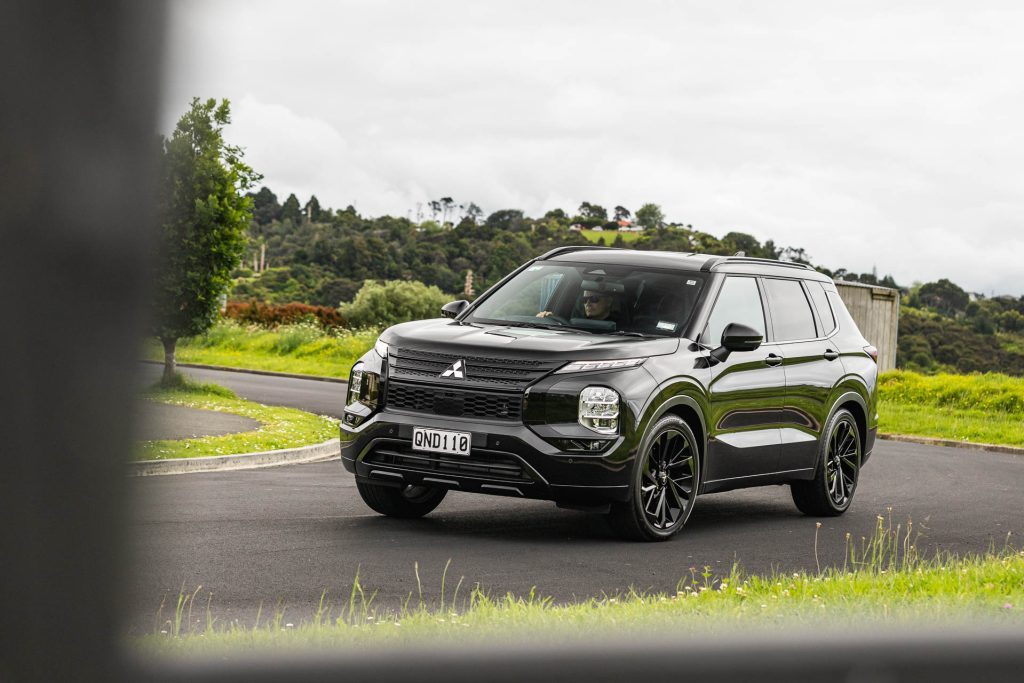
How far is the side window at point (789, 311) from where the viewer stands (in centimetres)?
1020

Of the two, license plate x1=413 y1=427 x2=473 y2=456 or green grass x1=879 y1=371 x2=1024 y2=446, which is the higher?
license plate x1=413 y1=427 x2=473 y2=456

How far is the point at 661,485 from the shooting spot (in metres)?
8.67

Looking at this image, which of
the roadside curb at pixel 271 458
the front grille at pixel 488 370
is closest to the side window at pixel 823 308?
the front grille at pixel 488 370

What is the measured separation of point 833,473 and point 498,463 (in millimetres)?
3896

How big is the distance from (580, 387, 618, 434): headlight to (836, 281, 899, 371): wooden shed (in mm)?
23955

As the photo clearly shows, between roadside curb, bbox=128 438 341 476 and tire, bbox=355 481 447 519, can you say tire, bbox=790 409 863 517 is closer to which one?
tire, bbox=355 481 447 519

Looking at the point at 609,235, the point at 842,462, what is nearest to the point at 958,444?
the point at 842,462

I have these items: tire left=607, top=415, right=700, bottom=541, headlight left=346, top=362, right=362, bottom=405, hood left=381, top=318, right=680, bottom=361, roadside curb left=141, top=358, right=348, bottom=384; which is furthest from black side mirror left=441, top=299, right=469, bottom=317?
roadside curb left=141, top=358, right=348, bottom=384

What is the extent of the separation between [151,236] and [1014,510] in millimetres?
12701

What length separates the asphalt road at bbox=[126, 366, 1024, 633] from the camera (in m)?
6.78

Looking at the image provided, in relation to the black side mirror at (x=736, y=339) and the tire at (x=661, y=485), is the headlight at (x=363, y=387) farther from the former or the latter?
A: the black side mirror at (x=736, y=339)

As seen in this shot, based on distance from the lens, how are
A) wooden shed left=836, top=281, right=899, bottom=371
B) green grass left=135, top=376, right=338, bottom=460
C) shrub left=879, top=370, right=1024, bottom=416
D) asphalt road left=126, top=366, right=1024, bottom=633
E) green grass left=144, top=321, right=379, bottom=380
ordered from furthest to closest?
green grass left=144, top=321, right=379, bottom=380 → wooden shed left=836, top=281, right=899, bottom=371 → shrub left=879, top=370, right=1024, bottom=416 → green grass left=135, top=376, right=338, bottom=460 → asphalt road left=126, top=366, right=1024, bottom=633

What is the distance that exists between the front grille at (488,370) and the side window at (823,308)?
3474 mm

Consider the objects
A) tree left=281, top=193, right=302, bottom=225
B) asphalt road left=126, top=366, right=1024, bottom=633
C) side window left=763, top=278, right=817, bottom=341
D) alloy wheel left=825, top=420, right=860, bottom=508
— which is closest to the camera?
asphalt road left=126, top=366, right=1024, bottom=633
